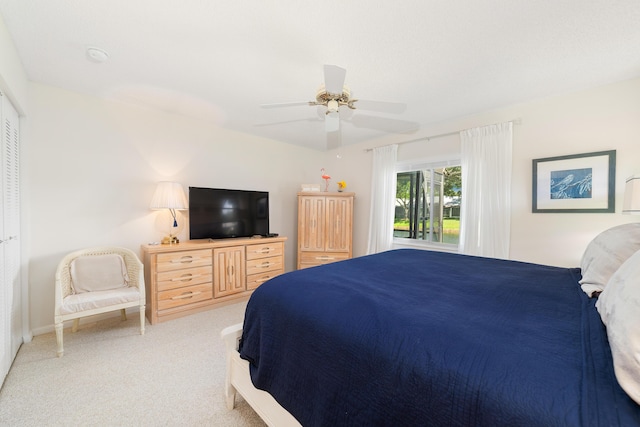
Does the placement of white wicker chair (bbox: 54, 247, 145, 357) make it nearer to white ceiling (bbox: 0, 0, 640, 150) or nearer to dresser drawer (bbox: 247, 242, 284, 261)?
dresser drawer (bbox: 247, 242, 284, 261)

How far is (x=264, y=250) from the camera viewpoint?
12.0ft

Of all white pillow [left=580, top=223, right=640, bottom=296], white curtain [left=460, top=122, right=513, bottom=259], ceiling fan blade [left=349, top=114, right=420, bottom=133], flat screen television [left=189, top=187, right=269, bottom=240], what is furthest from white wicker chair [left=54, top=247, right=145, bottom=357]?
white curtain [left=460, top=122, right=513, bottom=259]

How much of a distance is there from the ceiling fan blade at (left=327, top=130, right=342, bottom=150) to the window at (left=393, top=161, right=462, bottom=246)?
3.78 feet

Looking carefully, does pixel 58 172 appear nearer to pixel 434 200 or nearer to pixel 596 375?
pixel 596 375

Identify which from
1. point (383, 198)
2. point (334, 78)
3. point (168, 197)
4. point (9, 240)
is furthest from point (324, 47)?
point (9, 240)

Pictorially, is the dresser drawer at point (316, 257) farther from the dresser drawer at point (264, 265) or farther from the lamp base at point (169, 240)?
the lamp base at point (169, 240)

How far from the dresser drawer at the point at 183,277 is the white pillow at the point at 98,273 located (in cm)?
34

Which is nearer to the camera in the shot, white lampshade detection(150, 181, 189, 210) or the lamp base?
white lampshade detection(150, 181, 189, 210)

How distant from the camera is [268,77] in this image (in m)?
2.29

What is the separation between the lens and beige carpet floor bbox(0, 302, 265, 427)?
152 cm

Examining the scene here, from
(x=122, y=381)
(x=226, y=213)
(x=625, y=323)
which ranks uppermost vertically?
(x=226, y=213)

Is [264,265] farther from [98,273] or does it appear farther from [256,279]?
[98,273]

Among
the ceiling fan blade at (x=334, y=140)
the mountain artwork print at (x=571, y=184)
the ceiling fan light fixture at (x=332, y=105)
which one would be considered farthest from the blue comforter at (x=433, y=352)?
the ceiling fan blade at (x=334, y=140)

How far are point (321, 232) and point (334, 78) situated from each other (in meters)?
2.77
